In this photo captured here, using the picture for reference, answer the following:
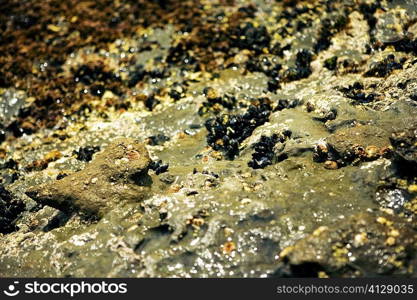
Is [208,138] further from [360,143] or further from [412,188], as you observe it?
[412,188]

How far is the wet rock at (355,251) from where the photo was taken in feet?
16.3

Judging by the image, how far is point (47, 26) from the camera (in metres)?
12.9

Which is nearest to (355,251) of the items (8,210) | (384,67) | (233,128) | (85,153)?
(233,128)

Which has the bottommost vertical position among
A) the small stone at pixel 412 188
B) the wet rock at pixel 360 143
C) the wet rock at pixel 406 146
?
the small stone at pixel 412 188

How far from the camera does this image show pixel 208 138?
8.60 m

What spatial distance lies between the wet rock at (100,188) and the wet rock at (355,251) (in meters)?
2.68

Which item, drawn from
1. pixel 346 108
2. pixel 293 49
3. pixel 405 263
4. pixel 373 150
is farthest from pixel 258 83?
pixel 405 263

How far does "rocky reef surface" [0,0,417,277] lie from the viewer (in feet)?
18.3

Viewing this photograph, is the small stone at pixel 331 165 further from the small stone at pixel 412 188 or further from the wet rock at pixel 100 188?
the wet rock at pixel 100 188

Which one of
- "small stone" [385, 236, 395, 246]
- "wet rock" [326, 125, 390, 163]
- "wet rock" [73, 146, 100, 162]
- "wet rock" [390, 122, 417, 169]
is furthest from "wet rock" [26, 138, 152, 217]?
"wet rock" [390, 122, 417, 169]

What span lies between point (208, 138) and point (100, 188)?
2.71m

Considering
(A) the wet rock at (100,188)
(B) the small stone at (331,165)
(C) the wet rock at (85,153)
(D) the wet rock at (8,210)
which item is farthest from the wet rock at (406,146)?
(D) the wet rock at (8,210)

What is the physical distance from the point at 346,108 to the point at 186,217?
3.79 m

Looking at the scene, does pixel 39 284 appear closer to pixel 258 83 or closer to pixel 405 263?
pixel 405 263
